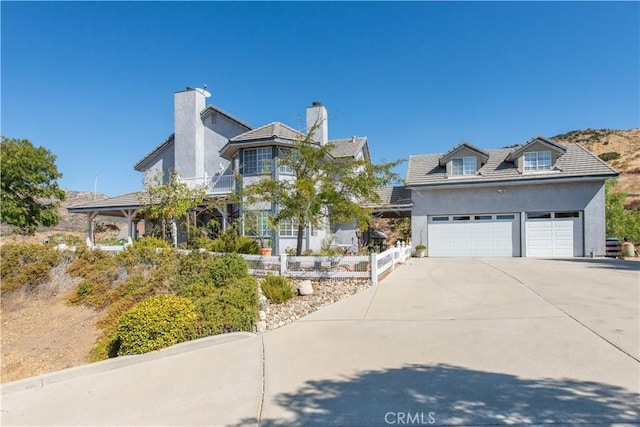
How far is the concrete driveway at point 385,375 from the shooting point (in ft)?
12.1

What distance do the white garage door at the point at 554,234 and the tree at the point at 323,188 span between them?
10544 mm

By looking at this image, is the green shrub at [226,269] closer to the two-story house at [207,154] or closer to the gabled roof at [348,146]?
the two-story house at [207,154]

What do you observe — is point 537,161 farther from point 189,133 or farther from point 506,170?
point 189,133

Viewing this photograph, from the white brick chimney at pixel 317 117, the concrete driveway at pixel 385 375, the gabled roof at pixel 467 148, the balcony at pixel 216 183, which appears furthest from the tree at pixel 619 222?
the balcony at pixel 216 183

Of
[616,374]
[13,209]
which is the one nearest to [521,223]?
[616,374]

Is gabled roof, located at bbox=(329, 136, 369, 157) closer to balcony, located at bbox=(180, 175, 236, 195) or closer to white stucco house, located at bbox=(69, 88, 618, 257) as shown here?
white stucco house, located at bbox=(69, 88, 618, 257)

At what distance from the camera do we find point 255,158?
18156 millimetres

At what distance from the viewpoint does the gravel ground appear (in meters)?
7.84

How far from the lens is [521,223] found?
18859 mm

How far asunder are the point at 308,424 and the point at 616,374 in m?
Result: 3.67

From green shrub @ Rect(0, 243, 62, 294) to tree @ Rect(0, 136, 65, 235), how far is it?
7.41 m

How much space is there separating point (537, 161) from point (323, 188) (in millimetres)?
13822

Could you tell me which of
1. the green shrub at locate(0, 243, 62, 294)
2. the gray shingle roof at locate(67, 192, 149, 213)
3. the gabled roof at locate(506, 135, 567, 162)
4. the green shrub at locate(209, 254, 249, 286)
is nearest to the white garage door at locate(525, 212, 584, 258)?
the gabled roof at locate(506, 135, 567, 162)

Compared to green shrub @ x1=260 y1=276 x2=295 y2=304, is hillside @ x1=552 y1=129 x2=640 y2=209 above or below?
above
